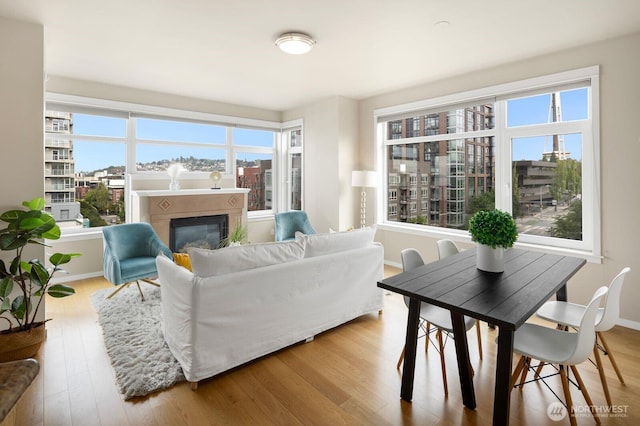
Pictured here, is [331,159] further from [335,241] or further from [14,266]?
[14,266]

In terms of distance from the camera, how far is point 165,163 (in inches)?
211

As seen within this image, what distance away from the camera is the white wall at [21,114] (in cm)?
273

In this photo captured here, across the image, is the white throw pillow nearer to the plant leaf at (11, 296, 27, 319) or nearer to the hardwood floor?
the hardwood floor

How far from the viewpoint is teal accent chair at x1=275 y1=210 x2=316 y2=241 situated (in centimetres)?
534

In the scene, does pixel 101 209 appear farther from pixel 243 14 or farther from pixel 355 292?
pixel 355 292

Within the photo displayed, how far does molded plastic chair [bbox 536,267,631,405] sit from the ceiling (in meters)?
2.15

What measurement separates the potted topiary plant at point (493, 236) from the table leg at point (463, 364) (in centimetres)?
41

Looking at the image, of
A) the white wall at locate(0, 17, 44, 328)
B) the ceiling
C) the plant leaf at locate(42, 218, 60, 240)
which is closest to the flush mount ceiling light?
the ceiling

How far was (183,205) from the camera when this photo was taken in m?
5.08

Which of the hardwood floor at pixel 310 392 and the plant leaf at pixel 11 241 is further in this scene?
the plant leaf at pixel 11 241

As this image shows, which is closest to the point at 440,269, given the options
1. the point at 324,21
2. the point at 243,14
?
the point at 324,21

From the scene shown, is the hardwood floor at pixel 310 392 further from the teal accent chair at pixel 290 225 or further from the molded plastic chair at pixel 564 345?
the teal accent chair at pixel 290 225

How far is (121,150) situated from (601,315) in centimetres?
563

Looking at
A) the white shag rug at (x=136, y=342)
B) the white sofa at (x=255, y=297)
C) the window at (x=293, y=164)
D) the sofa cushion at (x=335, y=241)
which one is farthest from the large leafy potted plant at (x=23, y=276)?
the window at (x=293, y=164)
